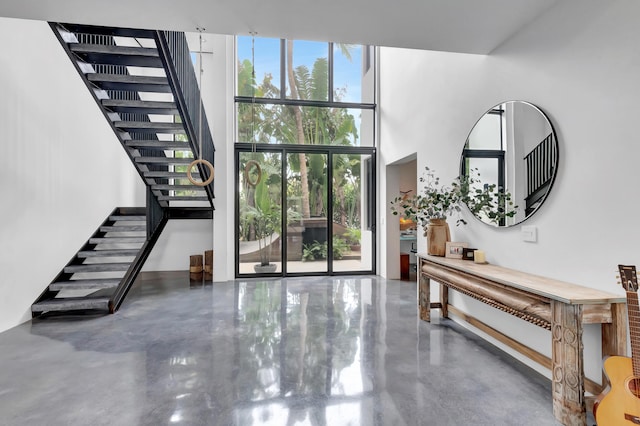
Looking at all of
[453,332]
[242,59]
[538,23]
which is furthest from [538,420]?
[242,59]

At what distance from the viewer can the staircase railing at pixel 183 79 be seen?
11.1 ft

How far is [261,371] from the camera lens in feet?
8.48

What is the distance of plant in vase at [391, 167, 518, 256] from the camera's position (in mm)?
3094

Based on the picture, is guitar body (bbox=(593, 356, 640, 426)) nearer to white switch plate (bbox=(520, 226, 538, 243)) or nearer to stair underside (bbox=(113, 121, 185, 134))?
white switch plate (bbox=(520, 226, 538, 243))

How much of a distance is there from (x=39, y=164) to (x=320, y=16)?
12.7ft

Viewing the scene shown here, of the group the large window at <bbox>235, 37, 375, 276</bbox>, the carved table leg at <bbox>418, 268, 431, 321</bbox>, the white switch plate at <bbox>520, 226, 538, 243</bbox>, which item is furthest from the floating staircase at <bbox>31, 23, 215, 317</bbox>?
the white switch plate at <bbox>520, 226, 538, 243</bbox>

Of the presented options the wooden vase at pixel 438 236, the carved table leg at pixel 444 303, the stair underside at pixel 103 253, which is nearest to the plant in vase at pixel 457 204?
the wooden vase at pixel 438 236

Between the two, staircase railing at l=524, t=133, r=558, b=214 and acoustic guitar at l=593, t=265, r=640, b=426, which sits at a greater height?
staircase railing at l=524, t=133, r=558, b=214

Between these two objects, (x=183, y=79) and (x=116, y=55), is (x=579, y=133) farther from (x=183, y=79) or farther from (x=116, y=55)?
(x=116, y=55)

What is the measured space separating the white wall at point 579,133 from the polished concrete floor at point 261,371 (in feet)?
2.20

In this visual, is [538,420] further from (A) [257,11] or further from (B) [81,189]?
(B) [81,189]

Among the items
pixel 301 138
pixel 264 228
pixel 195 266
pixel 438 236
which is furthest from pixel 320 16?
pixel 195 266

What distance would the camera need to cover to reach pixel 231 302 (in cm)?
458

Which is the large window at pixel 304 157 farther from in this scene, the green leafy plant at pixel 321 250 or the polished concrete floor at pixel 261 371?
the polished concrete floor at pixel 261 371
